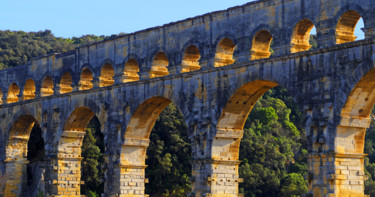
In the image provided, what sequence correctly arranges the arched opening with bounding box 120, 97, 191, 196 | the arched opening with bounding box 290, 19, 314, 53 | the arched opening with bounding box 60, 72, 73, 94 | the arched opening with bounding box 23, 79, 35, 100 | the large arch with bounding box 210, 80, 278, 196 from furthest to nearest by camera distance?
the arched opening with bounding box 120, 97, 191, 196, the arched opening with bounding box 23, 79, 35, 100, the arched opening with bounding box 60, 72, 73, 94, the large arch with bounding box 210, 80, 278, 196, the arched opening with bounding box 290, 19, 314, 53

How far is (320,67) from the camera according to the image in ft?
76.5

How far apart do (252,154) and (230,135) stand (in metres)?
23.3

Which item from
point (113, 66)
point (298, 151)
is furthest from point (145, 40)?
point (298, 151)

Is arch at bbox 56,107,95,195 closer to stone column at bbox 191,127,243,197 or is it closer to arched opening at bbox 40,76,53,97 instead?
arched opening at bbox 40,76,53,97

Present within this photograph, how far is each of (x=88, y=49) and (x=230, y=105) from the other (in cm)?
926

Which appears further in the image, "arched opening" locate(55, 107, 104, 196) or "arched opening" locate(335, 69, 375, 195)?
"arched opening" locate(55, 107, 104, 196)

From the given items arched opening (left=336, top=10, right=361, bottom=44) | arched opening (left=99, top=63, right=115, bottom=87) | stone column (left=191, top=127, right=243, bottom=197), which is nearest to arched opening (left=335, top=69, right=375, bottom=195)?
arched opening (left=336, top=10, right=361, bottom=44)

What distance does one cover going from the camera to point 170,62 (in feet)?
95.8

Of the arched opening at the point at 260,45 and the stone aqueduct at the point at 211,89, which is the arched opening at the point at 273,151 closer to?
the stone aqueduct at the point at 211,89

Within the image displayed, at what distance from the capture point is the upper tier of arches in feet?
80.6

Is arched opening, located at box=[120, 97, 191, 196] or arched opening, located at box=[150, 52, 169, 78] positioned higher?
arched opening, located at box=[150, 52, 169, 78]

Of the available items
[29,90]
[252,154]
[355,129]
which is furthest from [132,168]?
[252,154]

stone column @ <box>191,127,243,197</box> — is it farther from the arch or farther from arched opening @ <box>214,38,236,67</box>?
the arch

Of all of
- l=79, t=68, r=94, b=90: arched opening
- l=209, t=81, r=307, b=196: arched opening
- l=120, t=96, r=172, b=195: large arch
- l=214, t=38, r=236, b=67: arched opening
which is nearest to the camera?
l=214, t=38, r=236, b=67: arched opening
